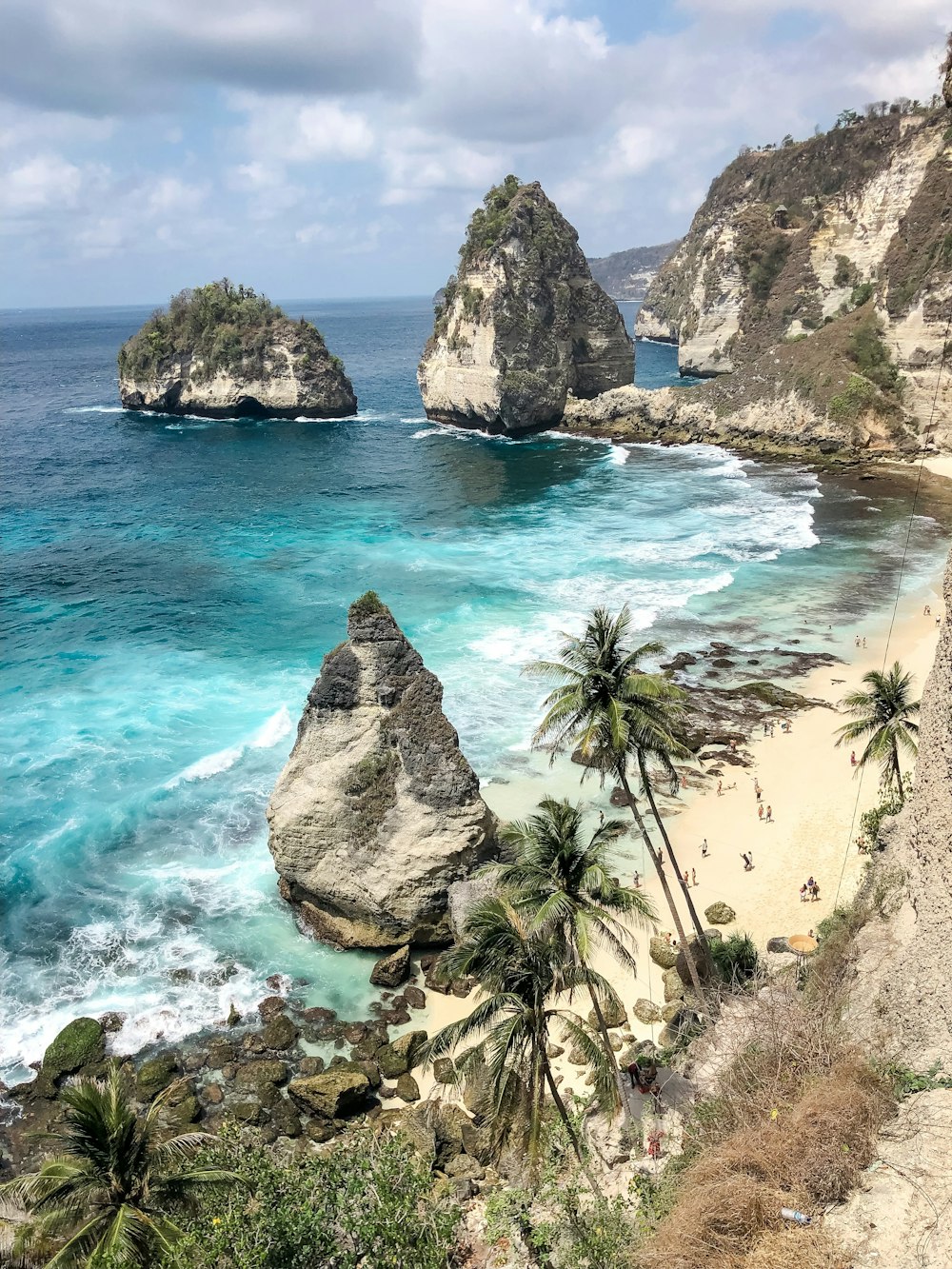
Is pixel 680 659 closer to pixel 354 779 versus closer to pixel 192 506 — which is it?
pixel 354 779

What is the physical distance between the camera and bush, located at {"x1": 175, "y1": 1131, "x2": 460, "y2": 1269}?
13336 mm

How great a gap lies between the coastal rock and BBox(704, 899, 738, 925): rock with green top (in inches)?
388

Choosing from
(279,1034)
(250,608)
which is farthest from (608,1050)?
(250,608)

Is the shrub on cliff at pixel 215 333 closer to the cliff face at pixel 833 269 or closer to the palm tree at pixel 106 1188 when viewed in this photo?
the cliff face at pixel 833 269

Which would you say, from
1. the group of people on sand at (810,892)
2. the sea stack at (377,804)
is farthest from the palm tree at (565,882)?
the group of people on sand at (810,892)

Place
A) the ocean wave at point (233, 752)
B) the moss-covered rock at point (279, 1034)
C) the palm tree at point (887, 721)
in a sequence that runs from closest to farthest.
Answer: the moss-covered rock at point (279, 1034), the palm tree at point (887, 721), the ocean wave at point (233, 752)

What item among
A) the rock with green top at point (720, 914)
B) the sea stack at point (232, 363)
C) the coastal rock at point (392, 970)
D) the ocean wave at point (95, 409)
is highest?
the sea stack at point (232, 363)

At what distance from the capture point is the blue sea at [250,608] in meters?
29.4

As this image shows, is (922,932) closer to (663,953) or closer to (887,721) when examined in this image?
(663,953)

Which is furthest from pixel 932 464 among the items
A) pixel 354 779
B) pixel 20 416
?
pixel 20 416

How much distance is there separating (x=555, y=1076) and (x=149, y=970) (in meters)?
13.3

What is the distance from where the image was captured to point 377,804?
28406mm

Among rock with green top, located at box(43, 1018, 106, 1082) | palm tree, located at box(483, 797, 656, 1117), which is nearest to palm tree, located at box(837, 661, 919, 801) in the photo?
palm tree, located at box(483, 797, 656, 1117)

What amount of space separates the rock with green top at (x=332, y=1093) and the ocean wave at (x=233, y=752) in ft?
55.9
